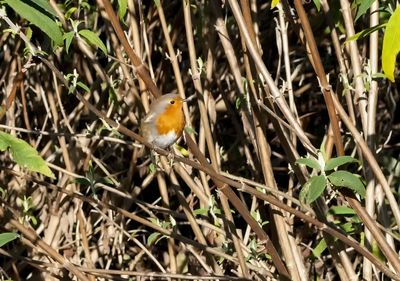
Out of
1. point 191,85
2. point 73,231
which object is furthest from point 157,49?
point 73,231

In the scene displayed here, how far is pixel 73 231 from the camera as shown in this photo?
3.50 meters

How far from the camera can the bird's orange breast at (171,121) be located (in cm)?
279

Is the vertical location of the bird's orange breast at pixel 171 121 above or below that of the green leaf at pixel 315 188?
below

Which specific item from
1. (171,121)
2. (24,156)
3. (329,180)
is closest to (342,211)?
(329,180)

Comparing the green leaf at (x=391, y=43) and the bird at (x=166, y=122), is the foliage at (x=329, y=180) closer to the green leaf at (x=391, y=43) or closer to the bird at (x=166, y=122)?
the green leaf at (x=391, y=43)

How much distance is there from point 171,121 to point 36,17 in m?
1.11

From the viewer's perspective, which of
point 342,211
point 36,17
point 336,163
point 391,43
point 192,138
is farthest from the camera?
point 192,138

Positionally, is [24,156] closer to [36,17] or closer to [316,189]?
[36,17]

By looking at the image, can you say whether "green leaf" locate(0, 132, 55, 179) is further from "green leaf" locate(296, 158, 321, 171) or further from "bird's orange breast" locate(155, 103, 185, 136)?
"bird's orange breast" locate(155, 103, 185, 136)

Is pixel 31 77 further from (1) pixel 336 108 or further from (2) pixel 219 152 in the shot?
(1) pixel 336 108

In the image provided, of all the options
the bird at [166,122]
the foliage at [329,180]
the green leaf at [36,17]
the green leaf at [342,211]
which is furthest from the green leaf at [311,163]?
the bird at [166,122]

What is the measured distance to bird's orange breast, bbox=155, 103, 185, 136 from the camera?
2.79 metres

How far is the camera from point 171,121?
111 inches

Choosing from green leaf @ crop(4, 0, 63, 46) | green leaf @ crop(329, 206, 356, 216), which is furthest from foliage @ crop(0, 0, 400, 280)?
green leaf @ crop(4, 0, 63, 46)
